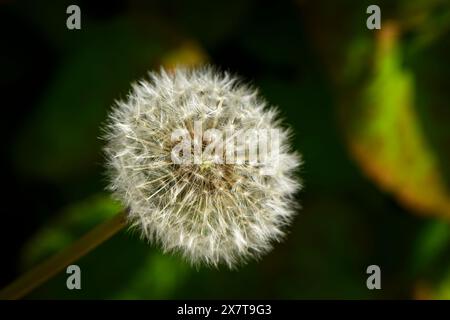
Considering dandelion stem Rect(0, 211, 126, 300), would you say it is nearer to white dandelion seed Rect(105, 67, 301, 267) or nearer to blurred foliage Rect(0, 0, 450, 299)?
white dandelion seed Rect(105, 67, 301, 267)

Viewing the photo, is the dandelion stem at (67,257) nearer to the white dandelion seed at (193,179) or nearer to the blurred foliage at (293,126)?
the white dandelion seed at (193,179)

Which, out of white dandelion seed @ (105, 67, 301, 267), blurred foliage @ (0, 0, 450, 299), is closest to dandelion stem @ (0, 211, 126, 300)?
white dandelion seed @ (105, 67, 301, 267)

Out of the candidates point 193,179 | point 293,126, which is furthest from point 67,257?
point 293,126

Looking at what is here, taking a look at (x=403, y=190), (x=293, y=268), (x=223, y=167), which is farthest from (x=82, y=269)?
(x=403, y=190)

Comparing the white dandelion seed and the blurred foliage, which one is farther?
the blurred foliage

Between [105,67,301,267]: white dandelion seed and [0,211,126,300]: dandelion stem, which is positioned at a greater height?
[105,67,301,267]: white dandelion seed
